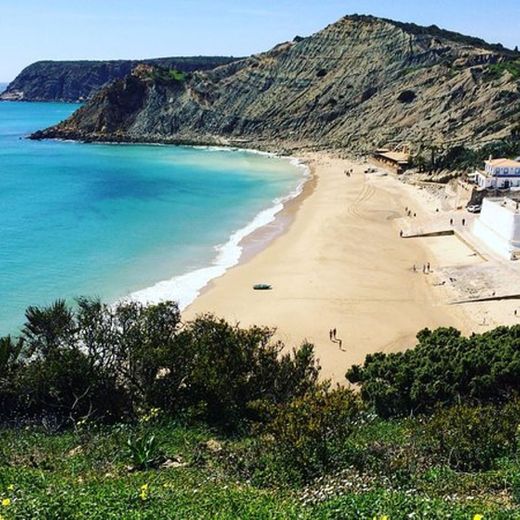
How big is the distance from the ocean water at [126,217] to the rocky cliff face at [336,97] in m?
13.1

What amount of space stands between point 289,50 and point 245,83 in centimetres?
1112

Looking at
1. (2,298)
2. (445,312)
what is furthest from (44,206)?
(445,312)

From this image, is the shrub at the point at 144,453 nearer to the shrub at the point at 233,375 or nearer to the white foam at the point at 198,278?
the shrub at the point at 233,375

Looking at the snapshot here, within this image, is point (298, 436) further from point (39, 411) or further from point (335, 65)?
point (335, 65)

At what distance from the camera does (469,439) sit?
12555 millimetres

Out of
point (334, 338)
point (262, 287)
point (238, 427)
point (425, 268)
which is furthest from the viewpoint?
point (425, 268)

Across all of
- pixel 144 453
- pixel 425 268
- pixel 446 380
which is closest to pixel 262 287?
pixel 425 268

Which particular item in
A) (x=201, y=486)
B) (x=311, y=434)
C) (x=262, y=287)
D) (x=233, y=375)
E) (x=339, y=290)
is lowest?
(x=262, y=287)

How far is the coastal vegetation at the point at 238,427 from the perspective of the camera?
9711 mm

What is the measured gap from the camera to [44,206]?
56.8 metres

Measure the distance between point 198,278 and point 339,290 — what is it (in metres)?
8.41

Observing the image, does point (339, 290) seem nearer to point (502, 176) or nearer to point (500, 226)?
point (500, 226)

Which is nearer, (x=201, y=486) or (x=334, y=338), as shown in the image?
(x=201, y=486)

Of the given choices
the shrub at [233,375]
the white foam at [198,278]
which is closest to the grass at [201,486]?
→ the shrub at [233,375]
